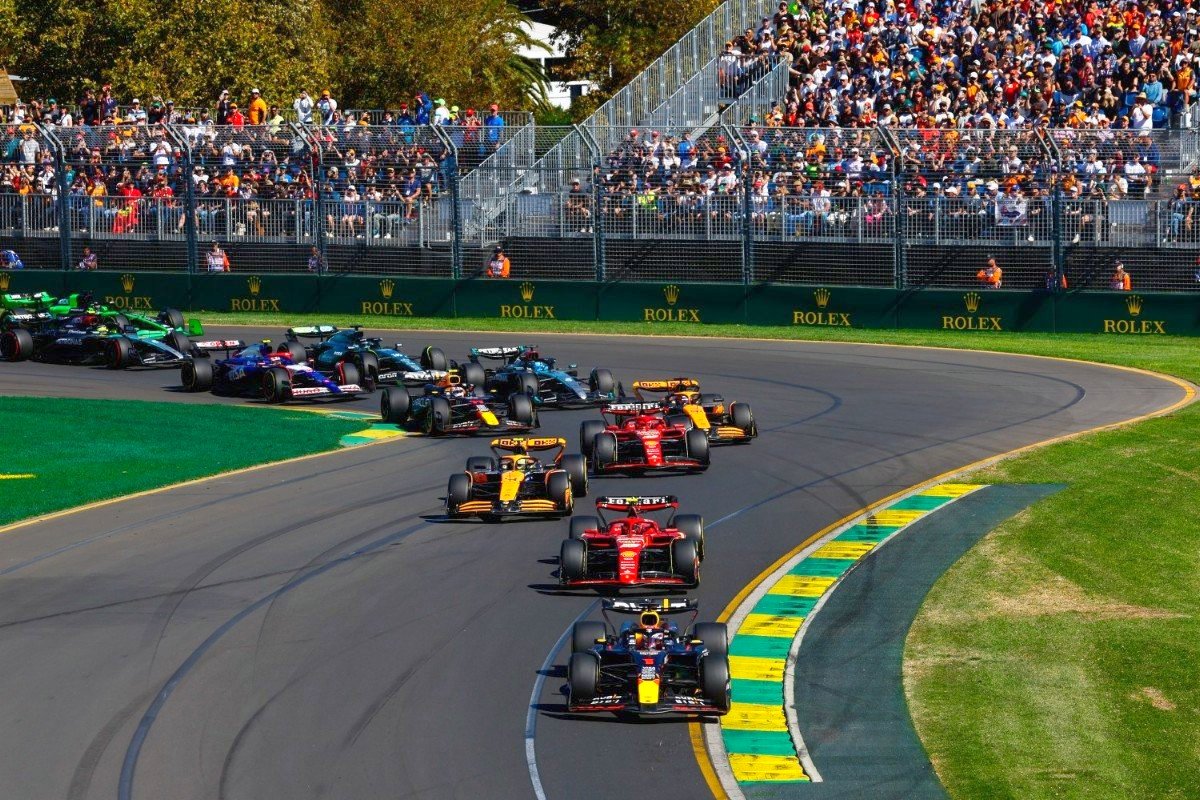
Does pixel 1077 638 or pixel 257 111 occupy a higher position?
pixel 257 111

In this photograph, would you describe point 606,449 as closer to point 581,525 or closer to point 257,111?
point 581,525

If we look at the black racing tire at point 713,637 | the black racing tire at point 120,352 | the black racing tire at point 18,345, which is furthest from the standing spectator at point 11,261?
the black racing tire at point 713,637

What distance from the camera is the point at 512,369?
27.9 m

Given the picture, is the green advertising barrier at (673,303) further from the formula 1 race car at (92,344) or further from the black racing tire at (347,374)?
the black racing tire at (347,374)

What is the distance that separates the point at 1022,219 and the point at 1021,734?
83.6ft

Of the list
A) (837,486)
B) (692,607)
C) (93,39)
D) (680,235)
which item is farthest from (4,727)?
(93,39)

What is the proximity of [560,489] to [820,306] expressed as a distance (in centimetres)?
1947

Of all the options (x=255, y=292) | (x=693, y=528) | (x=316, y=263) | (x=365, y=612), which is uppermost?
(x=316, y=263)

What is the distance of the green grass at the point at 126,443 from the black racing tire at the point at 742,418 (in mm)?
5899

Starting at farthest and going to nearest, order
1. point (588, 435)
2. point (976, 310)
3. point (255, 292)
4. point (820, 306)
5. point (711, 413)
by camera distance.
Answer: point (255, 292) < point (820, 306) < point (976, 310) < point (711, 413) < point (588, 435)

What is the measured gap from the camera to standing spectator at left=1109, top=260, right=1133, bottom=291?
35969mm

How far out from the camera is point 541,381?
1099 inches

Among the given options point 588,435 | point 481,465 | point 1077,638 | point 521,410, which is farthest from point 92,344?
point 1077,638

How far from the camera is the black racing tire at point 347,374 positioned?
29.5 metres
